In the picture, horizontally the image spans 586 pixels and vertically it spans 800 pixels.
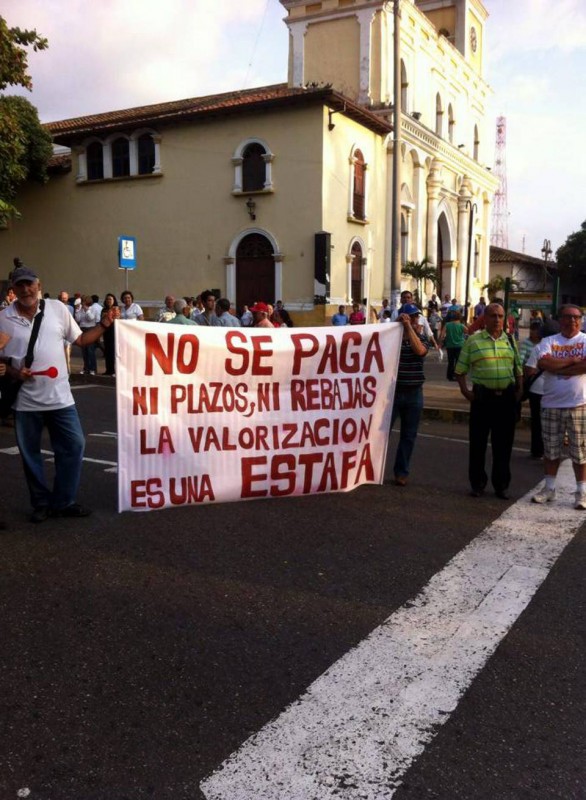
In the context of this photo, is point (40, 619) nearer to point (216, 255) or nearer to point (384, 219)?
point (216, 255)

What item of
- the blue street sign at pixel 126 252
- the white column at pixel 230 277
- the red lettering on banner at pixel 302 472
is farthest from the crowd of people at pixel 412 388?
the white column at pixel 230 277

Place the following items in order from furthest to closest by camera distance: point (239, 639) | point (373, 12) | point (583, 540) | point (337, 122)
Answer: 1. point (373, 12)
2. point (337, 122)
3. point (583, 540)
4. point (239, 639)

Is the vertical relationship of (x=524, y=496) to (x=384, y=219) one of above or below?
below

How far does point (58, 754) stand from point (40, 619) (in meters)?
1.23

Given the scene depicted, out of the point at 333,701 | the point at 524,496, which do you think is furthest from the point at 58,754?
the point at 524,496

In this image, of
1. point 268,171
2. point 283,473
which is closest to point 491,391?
point 283,473

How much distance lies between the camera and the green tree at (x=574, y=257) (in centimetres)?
5562

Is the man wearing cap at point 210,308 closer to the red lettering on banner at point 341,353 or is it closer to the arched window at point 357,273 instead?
the red lettering on banner at point 341,353

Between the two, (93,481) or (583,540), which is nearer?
(583,540)

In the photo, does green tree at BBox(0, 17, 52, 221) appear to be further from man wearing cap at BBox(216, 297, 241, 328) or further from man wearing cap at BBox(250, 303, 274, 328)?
man wearing cap at BBox(250, 303, 274, 328)

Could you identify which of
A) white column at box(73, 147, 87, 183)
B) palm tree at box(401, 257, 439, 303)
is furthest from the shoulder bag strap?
white column at box(73, 147, 87, 183)

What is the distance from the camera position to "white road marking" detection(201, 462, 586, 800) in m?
2.68

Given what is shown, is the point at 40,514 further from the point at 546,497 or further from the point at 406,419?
the point at 546,497

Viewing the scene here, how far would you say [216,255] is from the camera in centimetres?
2666
